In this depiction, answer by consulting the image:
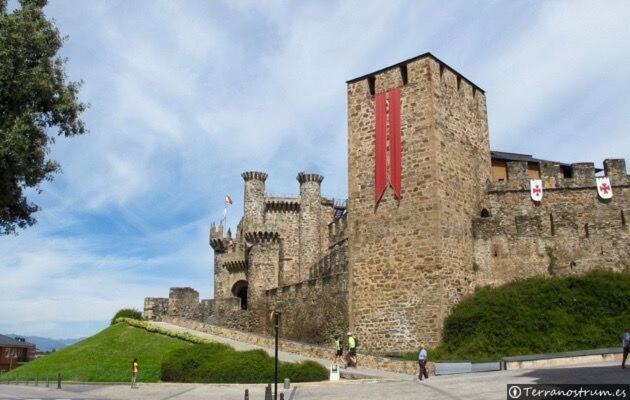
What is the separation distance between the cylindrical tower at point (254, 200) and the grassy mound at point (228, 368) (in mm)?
26405

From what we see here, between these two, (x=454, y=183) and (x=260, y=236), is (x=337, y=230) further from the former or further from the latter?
(x=454, y=183)

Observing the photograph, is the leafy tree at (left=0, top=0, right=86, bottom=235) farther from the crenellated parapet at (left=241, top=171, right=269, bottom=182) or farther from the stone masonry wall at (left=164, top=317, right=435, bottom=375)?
the crenellated parapet at (left=241, top=171, right=269, bottom=182)

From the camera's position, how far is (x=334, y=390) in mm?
16547

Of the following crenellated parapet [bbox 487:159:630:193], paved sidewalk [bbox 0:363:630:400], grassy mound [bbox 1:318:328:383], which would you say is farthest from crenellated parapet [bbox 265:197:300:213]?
paved sidewalk [bbox 0:363:630:400]

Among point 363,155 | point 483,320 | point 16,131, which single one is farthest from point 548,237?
point 16,131

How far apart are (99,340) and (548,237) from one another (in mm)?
22884

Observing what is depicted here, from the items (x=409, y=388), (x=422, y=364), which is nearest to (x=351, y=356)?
(x=422, y=364)

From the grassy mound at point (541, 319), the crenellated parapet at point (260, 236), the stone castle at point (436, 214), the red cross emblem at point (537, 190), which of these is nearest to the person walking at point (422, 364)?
the grassy mound at point (541, 319)

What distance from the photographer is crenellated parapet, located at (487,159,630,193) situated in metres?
26.1

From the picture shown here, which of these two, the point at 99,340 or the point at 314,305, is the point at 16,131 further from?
the point at 99,340

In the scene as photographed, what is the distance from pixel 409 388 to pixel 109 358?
17.6 m

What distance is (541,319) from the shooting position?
21891 mm

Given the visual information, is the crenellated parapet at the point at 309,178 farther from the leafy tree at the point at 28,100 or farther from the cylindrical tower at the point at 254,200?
the leafy tree at the point at 28,100

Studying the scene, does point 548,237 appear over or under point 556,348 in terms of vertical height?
over
